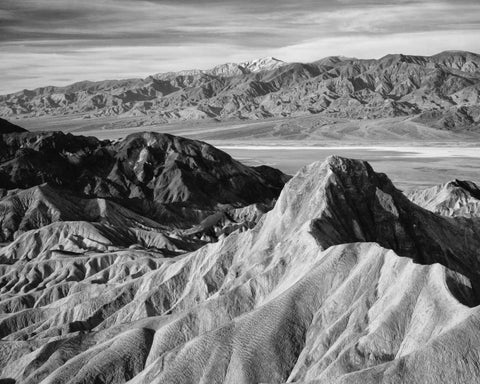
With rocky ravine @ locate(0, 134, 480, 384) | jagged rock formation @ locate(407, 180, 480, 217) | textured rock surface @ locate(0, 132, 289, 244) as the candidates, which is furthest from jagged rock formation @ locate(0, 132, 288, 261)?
rocky ravine @ locate(0, 134, 480, 384)

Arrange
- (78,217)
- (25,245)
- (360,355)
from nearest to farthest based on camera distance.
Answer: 1. (360,355)
2. (25,245)
3. (78,217)

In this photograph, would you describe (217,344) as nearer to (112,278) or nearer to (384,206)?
(384,206)

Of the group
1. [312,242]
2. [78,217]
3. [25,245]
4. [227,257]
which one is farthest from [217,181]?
[312,242]

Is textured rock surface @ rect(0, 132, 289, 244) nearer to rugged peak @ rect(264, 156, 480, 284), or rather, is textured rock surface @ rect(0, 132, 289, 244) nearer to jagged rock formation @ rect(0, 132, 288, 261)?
jagged rock formation @ rect(0, 132, 288, 261)

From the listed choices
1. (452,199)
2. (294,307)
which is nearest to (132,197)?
(452,199)

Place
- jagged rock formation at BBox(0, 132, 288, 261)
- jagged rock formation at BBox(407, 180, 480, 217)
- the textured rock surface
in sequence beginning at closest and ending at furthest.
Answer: jagged rock formation at BBox(407, 180, 480, 217) → jagged rock formation at BBox(0, 132, 288, 261) → the textured rock surface

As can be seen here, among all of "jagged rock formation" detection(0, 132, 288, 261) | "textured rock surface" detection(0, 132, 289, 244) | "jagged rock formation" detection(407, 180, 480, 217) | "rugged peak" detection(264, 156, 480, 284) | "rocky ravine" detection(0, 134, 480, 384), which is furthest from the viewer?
"textured rock surface" detection(0, 132, 289, 244)
